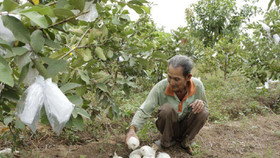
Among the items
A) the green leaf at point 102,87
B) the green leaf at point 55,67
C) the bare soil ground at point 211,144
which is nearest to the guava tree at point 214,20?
the bare soil ground at point 211,144

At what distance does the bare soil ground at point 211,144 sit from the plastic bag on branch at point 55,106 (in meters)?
1.28

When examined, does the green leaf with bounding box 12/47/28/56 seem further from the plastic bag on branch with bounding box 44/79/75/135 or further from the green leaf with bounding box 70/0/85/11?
the green leaf with bounding box 70/0/85/11

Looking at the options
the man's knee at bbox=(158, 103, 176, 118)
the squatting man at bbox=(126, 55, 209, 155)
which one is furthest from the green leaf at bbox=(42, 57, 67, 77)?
the man's knee at bbox=(158, 103, 176, 118)

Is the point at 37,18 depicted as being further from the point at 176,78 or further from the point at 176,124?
the point at 176,124

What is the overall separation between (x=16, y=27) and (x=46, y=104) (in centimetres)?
31

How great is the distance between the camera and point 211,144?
2893 millimetres

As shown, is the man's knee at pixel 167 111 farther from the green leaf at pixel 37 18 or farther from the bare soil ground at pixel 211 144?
the green leaf at pixel 37 18

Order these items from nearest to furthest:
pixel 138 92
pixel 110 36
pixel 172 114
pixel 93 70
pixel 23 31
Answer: pixel 23 31 → pixel 93 70 → pixel 110 36 → pixel 172 114 → pixel 138 92

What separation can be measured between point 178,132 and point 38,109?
74.2 inches

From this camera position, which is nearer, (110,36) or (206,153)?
(110,36)

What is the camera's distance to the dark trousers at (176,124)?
8.38 ft

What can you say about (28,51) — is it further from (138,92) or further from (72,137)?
(138,92)

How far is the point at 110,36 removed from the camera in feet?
6.64

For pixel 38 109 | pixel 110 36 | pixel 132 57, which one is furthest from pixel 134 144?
pixel 38 109
